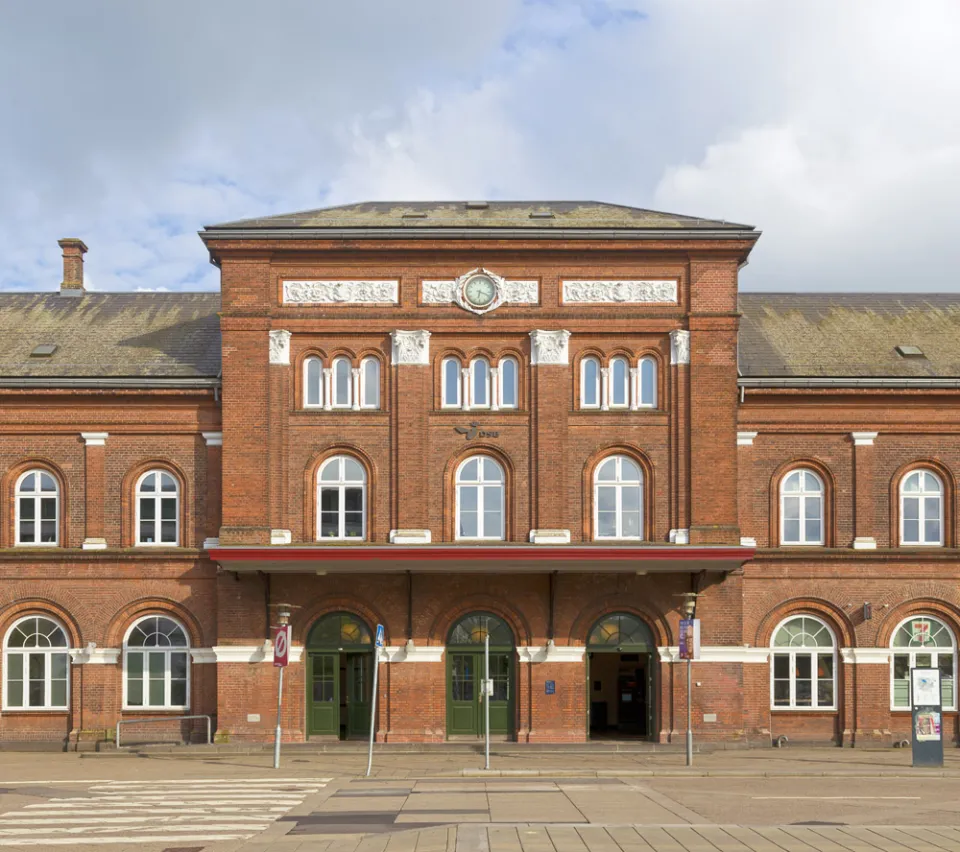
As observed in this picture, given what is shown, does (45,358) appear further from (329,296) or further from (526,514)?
(526,514)

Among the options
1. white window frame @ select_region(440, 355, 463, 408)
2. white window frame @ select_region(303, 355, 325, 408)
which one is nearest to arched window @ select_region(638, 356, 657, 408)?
white window frame @ select_region(440, 355, 463, 408)

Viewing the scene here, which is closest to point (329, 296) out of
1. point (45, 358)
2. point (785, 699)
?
point (45, 358)

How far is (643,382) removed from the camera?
108 feet

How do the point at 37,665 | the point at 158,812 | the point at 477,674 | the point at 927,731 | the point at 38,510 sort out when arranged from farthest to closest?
1. the point at 38,510
2. the point at 37,665
3. the point at 477,674
4. the point at 927,731
5. the point at 158,812

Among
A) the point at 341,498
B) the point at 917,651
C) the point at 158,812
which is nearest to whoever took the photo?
the point at 158,812

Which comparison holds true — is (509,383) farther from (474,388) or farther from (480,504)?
(480,504)

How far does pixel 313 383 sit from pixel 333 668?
6991 mm

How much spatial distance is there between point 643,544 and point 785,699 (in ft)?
18.7

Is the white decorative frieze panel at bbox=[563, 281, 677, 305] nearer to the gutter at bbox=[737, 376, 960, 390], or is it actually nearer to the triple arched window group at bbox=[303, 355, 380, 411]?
the gutter at bbox=[737, 376, 960, 390]

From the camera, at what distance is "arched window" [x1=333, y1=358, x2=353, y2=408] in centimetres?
3281

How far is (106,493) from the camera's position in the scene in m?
33.4

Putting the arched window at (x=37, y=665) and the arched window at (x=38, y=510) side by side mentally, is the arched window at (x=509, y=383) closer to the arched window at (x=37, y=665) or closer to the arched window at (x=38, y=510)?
the arched window at (x=38, y=510)

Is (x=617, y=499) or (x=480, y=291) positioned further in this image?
(x=480, y=291)

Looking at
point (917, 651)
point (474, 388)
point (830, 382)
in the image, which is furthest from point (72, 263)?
point (917, 651)
